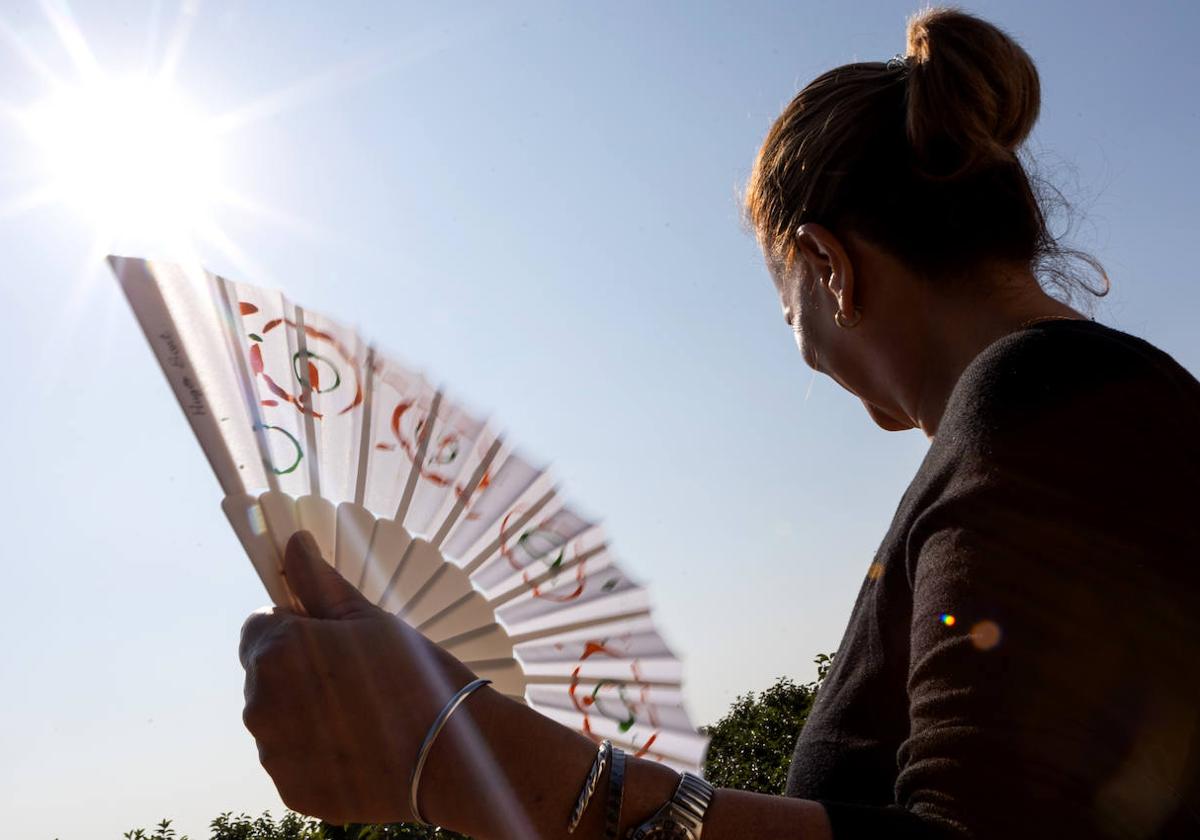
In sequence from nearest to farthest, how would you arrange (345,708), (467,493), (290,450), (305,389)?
(345,708) → (290,450) → (305,389) → (467,493)

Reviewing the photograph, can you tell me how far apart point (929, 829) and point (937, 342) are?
0.85m

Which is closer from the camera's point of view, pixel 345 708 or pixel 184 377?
pixel 345 708

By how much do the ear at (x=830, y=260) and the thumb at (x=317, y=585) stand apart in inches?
38.1

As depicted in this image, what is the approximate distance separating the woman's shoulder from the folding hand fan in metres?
0.96

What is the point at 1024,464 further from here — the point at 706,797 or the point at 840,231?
the point at 840,231

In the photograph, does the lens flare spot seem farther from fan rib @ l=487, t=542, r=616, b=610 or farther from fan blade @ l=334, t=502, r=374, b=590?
fan rib @ l=487, t=542, r=616, b=610

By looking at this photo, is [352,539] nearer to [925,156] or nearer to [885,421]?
[885,421]

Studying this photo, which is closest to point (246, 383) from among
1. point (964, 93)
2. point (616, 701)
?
point (616, 701)

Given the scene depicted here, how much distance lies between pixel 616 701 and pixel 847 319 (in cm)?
98

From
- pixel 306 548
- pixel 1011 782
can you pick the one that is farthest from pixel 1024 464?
pixel 306 548

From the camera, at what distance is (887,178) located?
1704mm

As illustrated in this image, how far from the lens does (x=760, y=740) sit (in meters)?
16.1

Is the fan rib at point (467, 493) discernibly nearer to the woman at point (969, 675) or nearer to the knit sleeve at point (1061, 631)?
the woman at point (969, 675)

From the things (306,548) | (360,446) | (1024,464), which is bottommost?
(1024,464)
